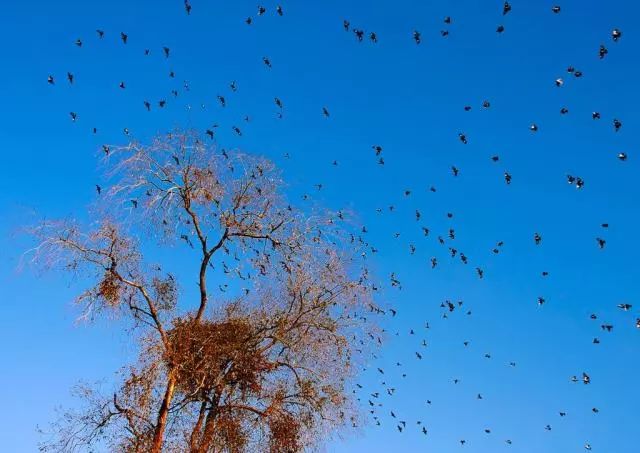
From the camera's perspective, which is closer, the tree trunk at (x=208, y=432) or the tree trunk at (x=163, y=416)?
the tree trunk at (x=163, y=416)

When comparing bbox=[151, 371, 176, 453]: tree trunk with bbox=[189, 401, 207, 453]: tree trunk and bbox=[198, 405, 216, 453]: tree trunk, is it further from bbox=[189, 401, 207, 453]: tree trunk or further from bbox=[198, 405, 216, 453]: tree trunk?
bbox=[198, 405, 216, 453]: tree trunk

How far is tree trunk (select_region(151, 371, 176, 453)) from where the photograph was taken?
1986 cm

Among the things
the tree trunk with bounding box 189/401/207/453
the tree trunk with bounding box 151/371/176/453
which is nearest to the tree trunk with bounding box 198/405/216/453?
the tree trunk with bounding box 189/401/207/453

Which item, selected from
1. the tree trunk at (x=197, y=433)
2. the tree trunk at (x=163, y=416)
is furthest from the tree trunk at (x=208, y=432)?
the tree trunk at (x=163, y=416)

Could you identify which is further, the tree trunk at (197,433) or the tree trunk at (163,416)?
the tree trunk at (197,433)

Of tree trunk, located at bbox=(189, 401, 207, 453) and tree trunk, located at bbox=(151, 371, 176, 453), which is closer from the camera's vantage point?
tree trunk, located at bbox=(151, 371, 176, 453)

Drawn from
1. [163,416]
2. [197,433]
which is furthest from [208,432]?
[163,416]

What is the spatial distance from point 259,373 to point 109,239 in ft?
23.1

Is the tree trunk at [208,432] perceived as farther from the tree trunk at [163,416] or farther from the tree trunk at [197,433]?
the tree trunk at [163,416]

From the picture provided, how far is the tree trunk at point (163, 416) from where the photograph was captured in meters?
19.9

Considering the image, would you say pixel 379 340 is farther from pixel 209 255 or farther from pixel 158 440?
pixel 158 440

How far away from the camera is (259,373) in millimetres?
23438

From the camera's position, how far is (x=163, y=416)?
20.2 m

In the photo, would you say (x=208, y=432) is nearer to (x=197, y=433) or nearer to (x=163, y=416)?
(x=197, y=433)
